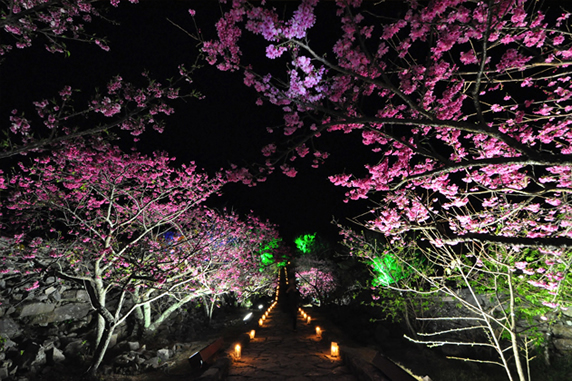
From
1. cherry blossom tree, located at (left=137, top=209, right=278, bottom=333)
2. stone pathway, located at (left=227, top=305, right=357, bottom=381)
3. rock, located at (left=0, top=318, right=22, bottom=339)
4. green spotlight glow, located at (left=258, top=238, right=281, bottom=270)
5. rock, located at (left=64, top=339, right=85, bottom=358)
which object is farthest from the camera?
green spotlight glow, located at (left=258, top=238, right=281, bottom=270)

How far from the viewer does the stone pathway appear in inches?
257

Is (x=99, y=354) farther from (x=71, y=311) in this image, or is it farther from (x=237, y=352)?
(x=71, y=311)

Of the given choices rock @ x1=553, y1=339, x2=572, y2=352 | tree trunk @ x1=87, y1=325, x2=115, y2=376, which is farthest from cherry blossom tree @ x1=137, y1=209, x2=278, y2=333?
rock @ x1=553, y1=339, x2=572, y2=352

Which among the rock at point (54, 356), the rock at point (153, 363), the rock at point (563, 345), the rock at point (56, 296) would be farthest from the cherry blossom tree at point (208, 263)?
the rock at point (563, 345)

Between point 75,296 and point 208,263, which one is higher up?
point 208,263

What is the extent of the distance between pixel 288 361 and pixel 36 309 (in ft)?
40.4

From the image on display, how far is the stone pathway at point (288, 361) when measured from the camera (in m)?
6.52

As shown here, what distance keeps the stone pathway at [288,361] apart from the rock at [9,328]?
952 cm

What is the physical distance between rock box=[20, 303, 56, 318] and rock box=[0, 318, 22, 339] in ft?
3.23

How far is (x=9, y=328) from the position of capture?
1062cm

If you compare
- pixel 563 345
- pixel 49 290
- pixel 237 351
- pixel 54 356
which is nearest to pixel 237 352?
pixel 237 351

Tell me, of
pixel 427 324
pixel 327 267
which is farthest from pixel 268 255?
pixel 427 324

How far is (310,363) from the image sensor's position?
24.4 ft

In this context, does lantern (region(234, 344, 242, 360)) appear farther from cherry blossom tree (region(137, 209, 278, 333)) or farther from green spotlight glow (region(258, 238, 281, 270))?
green spotlight glow (region(258, 238, 281, 270))
